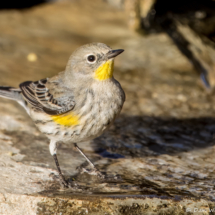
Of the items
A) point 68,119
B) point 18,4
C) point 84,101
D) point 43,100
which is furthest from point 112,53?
point 18,4

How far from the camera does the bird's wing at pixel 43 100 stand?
15.6 feet

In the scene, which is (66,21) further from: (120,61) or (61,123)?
(61,123)

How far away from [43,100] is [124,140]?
1474 millimetres

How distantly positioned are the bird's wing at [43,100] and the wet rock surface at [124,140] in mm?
570

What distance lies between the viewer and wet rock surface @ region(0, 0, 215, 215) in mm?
3803

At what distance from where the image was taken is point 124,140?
5816mm

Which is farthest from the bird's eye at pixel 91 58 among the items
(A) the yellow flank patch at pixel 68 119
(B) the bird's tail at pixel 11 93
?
(B) the bird's tail at pixel 11 93

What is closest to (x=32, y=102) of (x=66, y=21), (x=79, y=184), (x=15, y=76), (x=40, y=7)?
(x=79, y=184)

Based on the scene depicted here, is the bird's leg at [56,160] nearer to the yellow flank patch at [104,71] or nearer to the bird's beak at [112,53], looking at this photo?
the yellow flank patch at [104,71]

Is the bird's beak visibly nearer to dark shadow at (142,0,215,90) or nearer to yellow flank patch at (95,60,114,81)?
yellow flank patch at (95,60,114,81)

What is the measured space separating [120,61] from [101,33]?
1.92 metres

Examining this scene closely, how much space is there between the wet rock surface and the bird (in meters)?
0.39

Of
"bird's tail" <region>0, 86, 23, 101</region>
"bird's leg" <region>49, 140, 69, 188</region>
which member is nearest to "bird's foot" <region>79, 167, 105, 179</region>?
"bird's leg" <region>49, 140, 69, 188</region>

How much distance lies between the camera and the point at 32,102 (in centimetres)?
546
